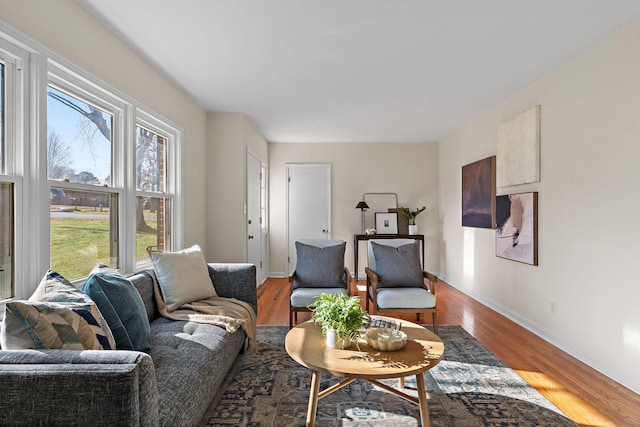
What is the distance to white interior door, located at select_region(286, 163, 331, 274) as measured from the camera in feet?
21.7

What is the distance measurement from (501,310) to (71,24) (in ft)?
15.9

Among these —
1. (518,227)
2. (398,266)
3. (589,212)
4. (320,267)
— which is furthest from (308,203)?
(589,212)

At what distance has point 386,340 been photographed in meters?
2.09

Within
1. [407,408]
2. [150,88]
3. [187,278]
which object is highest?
[150,88]

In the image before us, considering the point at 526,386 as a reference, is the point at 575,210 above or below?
above

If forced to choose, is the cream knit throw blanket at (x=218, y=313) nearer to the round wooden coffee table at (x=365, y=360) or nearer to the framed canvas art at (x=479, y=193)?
the round wooden coffee table at (x=365, y=360)

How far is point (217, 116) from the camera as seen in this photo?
15.6 ft

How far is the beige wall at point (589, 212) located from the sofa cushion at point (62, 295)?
10.8ft

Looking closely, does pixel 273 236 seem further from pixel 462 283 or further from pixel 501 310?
pixel 501 310

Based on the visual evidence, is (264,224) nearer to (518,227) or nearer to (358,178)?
(358,178)

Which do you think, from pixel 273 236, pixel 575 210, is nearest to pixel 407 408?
pixel 575 210

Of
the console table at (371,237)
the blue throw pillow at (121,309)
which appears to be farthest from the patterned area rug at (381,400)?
the console table at (371,237)

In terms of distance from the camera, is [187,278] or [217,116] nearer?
[187,278]

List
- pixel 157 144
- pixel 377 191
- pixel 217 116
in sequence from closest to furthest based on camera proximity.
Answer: pixel 157 144, pixel 217 116, pixel 377 191
